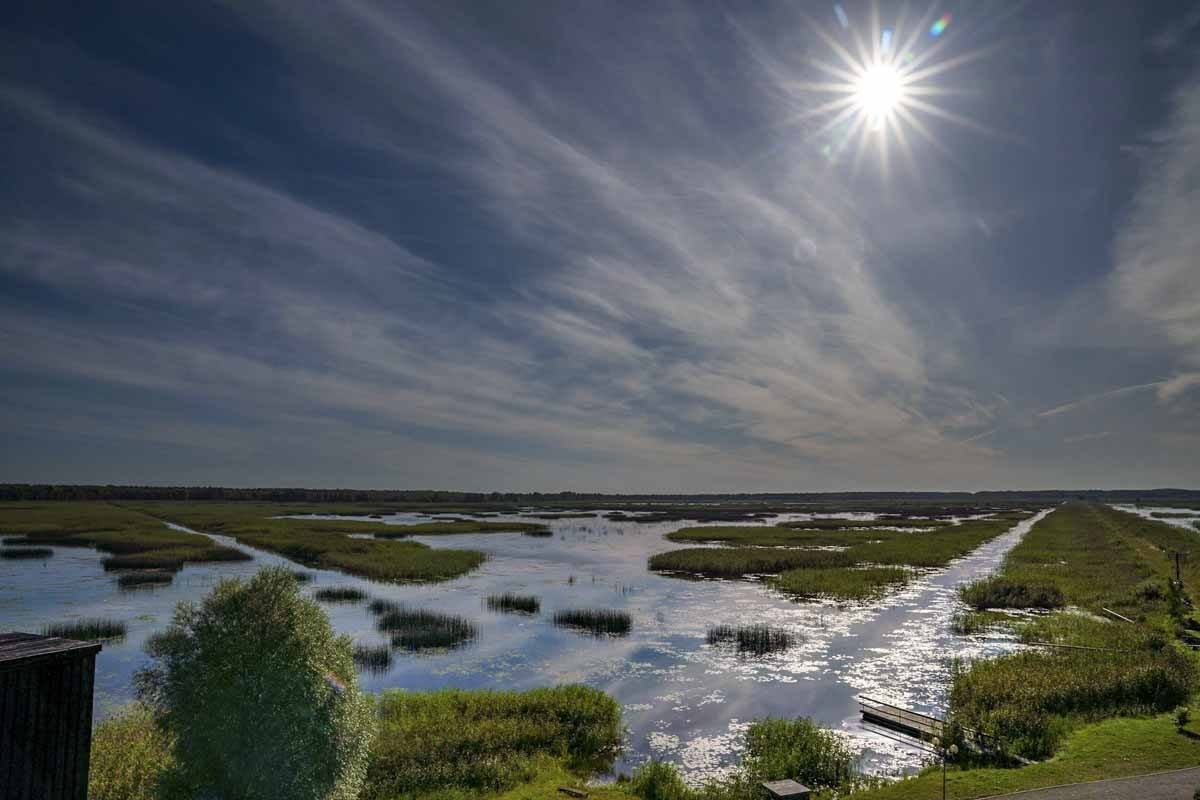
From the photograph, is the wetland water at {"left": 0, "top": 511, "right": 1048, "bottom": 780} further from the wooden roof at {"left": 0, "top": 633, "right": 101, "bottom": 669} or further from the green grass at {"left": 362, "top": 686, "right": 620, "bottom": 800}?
the wooden roof at {"left": 0, "top": 633, "right": 101, "bottom": 669}

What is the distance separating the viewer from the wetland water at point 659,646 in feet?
81.7

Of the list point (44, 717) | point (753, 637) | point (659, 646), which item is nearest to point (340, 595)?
point (659, 646)

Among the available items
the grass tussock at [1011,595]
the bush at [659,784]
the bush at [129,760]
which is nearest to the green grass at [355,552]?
the bush at [129,760]

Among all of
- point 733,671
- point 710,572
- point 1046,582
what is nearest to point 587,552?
point 710,572

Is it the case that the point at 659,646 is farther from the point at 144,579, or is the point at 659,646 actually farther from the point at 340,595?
the point at 144,579

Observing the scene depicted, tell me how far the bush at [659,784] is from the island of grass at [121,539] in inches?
2168

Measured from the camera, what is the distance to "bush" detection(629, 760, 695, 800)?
17.6 m

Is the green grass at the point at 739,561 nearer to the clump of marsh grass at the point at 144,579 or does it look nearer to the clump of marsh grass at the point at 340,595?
the clump of marsh grass at the point at 340,595

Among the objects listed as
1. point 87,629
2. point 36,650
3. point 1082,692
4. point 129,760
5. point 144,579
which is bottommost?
point 144,579

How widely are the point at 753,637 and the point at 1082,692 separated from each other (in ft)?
49.7

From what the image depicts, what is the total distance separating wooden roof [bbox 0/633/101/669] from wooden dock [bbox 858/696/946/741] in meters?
22.6

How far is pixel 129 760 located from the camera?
18.6 meters

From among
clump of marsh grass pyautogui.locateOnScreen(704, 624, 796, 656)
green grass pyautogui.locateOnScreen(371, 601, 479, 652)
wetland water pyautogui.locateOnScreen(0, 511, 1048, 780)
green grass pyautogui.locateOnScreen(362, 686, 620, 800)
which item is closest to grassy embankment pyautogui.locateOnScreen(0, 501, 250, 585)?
wetland water pyautogui.locateOnScreen(0, 511, 1048, 780)

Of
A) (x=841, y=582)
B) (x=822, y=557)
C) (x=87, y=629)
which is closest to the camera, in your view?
(x=87, y=629)
